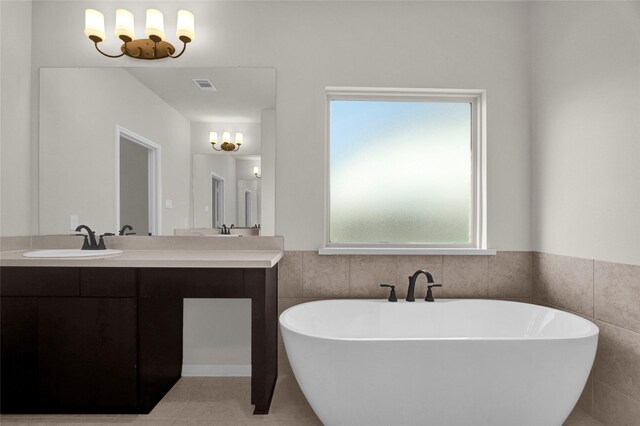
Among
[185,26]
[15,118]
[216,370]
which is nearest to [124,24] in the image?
[185,26]

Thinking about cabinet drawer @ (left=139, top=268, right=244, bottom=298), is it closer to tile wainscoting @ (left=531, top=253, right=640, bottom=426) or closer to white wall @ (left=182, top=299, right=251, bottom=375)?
white wall @ (left=182, top=299, right=251, bottom=375)

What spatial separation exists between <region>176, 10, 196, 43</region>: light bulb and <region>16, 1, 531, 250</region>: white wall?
0.13m

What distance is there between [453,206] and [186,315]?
75.3 inches

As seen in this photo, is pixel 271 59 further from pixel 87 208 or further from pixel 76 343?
pixel 76 343

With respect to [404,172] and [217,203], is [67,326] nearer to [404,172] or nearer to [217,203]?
[217,203]

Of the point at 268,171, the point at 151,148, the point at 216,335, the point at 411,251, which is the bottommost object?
the point at 216,335

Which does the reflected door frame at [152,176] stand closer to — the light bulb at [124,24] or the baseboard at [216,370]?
the light bulb at [124,24]

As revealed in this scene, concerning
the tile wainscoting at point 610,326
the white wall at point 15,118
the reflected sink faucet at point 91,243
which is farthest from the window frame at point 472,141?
the white wall at point 15,118

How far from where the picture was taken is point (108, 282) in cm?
189

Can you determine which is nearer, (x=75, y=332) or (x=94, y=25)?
(x=75, y=332)

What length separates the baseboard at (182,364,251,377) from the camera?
8.19 ft

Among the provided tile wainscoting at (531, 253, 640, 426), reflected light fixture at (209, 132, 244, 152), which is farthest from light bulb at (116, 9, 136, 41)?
tile wainscoting at (531, 253, 640, 426)

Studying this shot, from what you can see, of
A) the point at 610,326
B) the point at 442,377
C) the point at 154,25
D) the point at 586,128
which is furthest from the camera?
the point at 154,25

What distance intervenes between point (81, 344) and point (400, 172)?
2.06 meters
